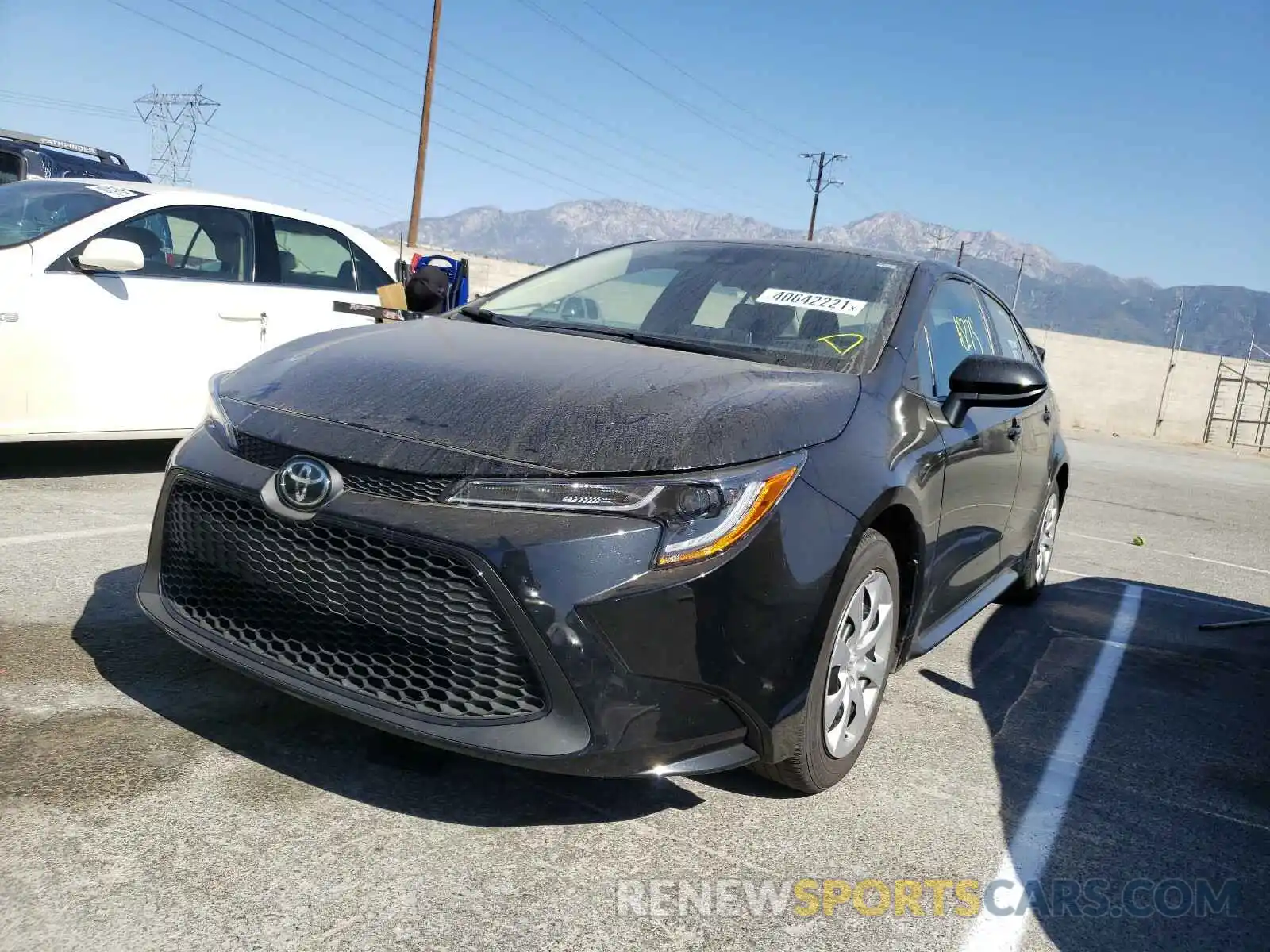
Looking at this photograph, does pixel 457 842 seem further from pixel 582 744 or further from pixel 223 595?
pixel 223 595

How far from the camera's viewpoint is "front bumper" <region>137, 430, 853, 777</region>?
2244mm

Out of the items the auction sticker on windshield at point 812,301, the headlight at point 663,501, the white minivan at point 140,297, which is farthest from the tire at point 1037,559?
the white minivan at point 140,297

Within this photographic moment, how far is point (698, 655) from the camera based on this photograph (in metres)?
2.33

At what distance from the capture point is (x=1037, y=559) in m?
5.32

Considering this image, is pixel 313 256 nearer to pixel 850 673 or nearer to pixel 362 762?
pixel 362 762

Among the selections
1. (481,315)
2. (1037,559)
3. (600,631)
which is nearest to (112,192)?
(481,315)

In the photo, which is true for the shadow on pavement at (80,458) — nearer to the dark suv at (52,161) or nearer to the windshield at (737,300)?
the windshield at (737,300)

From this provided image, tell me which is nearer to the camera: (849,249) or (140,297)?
(849,249)

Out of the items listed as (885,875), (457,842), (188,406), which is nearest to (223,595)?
(457,842)

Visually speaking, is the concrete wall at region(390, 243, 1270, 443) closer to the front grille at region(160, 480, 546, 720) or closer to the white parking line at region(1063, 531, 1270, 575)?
the white parking line at region(1063, 531, 1270, 575)

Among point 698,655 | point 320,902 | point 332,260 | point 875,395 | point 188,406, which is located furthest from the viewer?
point 332,260

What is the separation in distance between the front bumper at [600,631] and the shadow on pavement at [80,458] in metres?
4.08

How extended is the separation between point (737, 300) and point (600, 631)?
1.64 m

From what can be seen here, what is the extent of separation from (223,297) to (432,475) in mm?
4205
